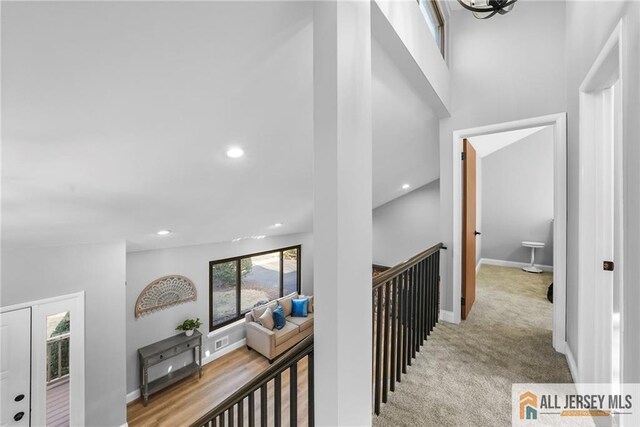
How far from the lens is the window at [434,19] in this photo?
255 centimetres

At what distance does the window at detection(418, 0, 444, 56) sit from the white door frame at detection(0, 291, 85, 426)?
4844 millimetres

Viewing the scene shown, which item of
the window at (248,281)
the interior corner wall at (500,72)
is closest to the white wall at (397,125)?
the interior corner wall at (500,72)

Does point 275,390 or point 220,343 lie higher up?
point 275,390

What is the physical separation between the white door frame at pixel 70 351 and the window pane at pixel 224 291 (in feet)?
7.62

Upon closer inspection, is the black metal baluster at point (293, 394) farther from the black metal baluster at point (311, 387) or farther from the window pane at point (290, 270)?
the window pane at point (290, 270)

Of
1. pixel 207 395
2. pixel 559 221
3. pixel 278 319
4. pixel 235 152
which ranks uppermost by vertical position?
pixel 235 152

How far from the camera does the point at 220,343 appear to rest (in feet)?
18.0

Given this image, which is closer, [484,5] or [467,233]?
[484,5]

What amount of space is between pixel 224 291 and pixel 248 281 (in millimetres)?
589

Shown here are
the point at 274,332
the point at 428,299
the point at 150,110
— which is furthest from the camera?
the point at 274,332

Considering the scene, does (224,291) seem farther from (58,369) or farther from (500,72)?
(500,72)

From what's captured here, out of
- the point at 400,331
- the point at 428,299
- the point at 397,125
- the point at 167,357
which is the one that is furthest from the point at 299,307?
the point at 397,125

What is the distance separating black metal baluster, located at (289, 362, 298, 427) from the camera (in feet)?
3.62

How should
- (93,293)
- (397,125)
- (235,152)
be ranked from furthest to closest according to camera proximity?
(93,293), (397,125), (235,152)
